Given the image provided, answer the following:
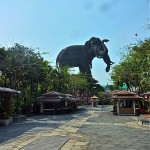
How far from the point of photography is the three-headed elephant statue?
58.6m

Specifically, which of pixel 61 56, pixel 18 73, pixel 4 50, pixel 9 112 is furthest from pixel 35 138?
pixel 61 56

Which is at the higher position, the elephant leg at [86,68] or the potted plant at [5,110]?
the elephant leg at [86,68]

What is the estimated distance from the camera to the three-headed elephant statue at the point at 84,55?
2306 inches

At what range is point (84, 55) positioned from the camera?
6169 centimetres

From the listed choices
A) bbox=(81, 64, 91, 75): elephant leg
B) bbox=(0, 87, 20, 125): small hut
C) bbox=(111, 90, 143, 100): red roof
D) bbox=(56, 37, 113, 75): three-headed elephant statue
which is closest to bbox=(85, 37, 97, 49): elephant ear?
bbox=(56, 37, 113, 75): three-headed elephant statue

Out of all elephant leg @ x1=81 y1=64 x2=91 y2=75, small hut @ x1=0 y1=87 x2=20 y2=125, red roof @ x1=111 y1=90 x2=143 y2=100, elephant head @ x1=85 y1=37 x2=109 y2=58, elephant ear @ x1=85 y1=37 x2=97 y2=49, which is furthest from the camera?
elephant leg @ x1=81 y1=64 x2=91 y2=75

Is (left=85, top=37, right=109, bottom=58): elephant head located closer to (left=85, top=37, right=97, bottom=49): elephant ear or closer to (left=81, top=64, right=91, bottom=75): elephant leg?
(left=85, top=37, right=97, bottom=49): elephant ear

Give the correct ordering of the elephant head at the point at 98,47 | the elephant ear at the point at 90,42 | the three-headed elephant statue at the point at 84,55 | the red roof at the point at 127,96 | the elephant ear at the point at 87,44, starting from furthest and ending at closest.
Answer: the elephant ear at the point at 87,44 < the three-headed elephant statue at the point at 84,55 < the elephant head at the point at 98,47 < the elephant ear at the point at 90,42 < the red roof at the point at 127,96

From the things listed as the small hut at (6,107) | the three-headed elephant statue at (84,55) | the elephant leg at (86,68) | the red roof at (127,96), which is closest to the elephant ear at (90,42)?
the three-headed elephant statue at (84,55)

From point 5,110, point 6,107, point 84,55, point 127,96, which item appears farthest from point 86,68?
point 5,110

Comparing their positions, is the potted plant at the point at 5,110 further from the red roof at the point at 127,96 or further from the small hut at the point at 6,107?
the red roof at the point at 127,96

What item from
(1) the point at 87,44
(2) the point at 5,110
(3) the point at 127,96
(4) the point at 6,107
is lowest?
(2) the point at 5,110

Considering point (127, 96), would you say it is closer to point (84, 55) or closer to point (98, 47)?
point (98, 47)

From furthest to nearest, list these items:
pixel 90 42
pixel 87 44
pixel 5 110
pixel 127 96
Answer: pixel 87 44 → pixel 90 42 → pixel 127 96 → pixel 5 110
